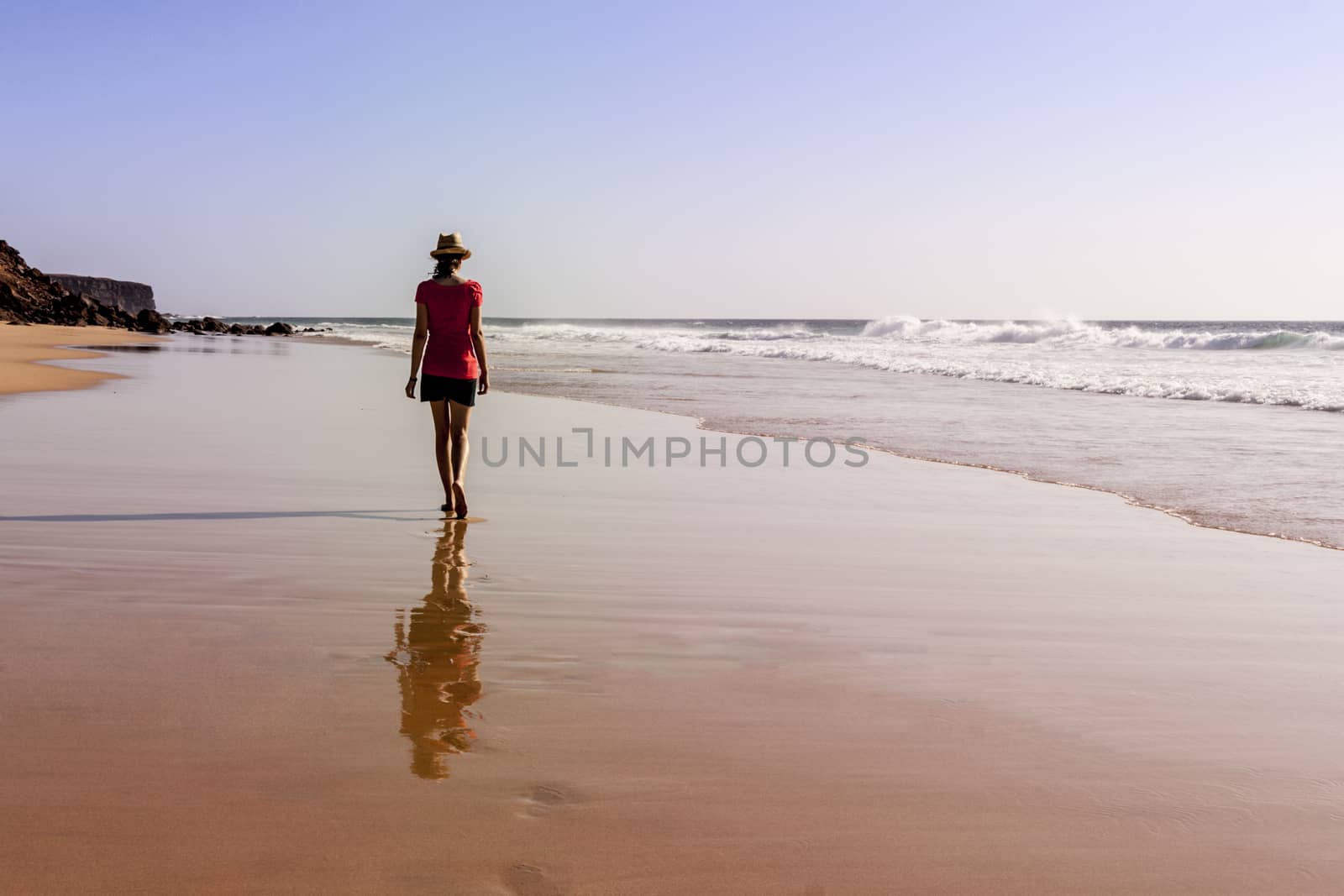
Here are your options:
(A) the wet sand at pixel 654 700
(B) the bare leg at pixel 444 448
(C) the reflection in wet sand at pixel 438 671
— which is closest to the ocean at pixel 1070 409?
(A) the wet sand at pixel 654 700

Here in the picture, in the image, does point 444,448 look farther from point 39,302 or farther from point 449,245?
point 39,302

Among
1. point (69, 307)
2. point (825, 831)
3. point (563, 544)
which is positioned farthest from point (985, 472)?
point (69, 307)

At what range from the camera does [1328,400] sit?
14.8m

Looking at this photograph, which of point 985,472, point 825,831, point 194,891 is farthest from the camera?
point 985,472

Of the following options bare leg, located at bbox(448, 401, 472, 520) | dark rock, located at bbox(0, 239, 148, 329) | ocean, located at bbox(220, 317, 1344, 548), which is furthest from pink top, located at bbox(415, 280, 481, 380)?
dark rock, located at bbox(0, 239, 148, 329)

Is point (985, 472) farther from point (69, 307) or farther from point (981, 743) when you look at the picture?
point (69, 307)

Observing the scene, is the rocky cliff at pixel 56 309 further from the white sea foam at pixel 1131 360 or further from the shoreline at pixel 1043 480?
the shoreline at pixel 1043 480

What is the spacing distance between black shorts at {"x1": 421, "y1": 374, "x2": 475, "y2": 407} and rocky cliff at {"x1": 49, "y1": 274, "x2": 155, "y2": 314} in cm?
8471

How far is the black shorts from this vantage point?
259 inches

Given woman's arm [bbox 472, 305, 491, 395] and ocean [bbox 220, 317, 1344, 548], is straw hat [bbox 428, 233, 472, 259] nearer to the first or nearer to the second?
woman's arm [bbox 472, 305, 491, 395]

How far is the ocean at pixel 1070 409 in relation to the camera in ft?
24.9

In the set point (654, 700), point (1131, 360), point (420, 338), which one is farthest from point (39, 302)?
point (654, 700)

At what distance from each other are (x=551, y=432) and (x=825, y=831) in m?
8.26

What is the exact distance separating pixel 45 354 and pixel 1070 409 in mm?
20183
